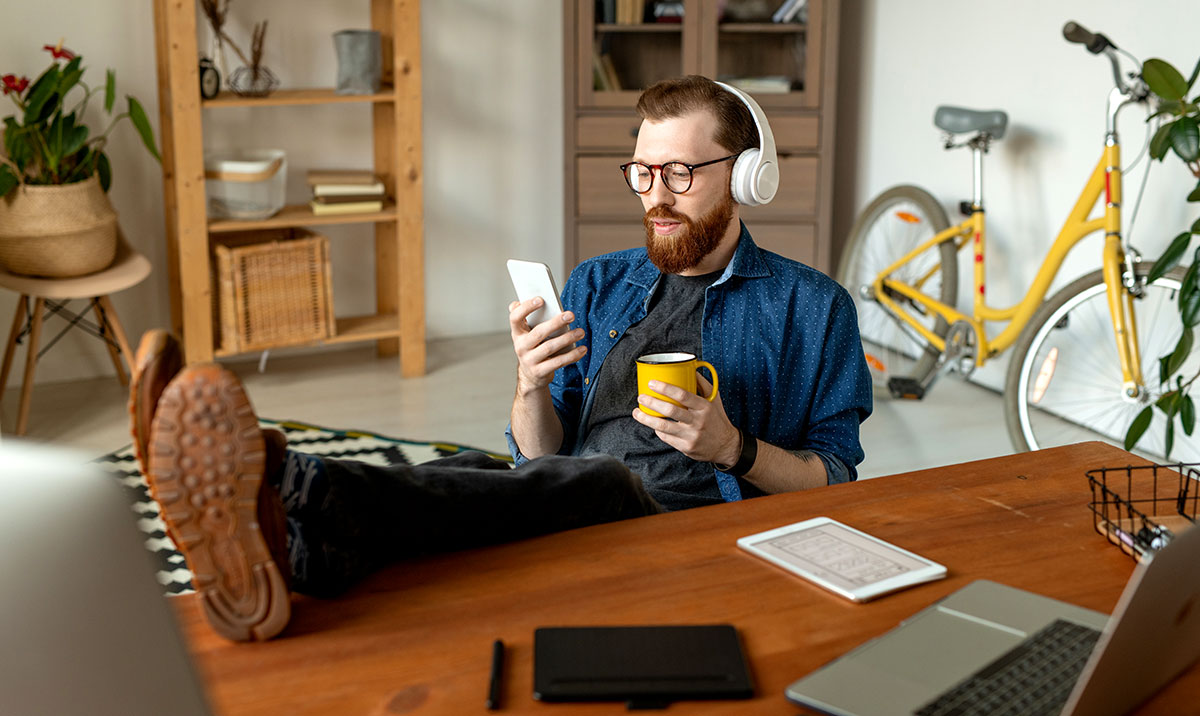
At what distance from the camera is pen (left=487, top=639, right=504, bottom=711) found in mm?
854

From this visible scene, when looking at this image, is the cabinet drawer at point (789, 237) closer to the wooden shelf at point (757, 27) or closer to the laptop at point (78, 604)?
the wooden shelf at point (757, 27)

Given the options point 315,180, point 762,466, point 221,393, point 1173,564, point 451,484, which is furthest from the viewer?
point 315,180

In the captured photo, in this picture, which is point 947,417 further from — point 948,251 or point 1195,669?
point 1195,669

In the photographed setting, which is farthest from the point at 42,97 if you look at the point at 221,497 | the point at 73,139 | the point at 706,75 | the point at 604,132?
the point at 221,497

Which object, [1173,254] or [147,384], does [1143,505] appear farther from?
[1173,254]

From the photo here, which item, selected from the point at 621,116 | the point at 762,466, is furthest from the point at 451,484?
the point at 621,116

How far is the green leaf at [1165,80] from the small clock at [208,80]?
262cm

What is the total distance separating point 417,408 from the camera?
3.67 meters

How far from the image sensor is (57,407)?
145 inches

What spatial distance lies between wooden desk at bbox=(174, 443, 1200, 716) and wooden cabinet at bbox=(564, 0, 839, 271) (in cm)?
304

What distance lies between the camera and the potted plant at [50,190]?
10.7ft

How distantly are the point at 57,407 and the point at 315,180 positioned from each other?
109 centimetres

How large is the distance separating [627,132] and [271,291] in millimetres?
1394

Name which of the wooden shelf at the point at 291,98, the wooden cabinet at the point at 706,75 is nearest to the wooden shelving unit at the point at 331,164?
the wooden shelf at the point at 291,98
